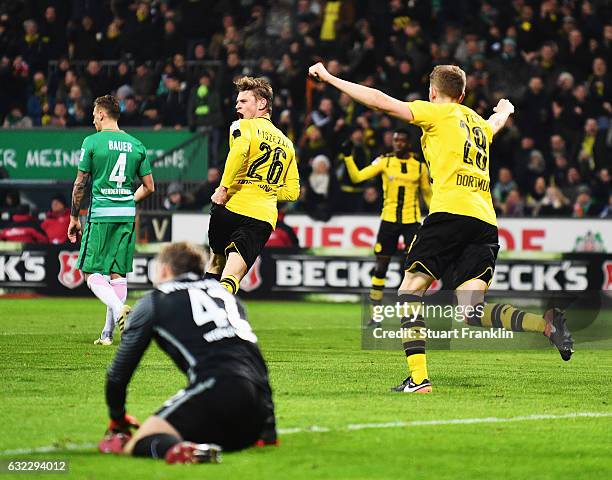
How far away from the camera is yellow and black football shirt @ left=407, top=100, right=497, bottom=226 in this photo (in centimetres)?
957

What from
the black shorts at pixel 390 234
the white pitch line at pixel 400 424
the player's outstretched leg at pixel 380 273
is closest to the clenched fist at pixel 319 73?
the white pitch line at pixel 400 424

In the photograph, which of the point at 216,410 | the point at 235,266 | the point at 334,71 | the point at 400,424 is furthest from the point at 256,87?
the point at 334,71

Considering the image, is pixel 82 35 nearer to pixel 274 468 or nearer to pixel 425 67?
pixel 425 67

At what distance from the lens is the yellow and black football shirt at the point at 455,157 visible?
9570 mm

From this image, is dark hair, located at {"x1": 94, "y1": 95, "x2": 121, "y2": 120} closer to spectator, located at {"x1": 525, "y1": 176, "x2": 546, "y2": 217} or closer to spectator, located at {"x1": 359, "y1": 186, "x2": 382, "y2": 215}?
spectator, located at {"x1": 359, "y1": 186, "x2": 382, "y2": 215}

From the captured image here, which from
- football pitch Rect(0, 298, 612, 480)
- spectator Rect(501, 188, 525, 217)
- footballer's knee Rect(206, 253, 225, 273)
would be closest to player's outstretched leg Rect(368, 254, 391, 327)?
football pitch Rect(0, 298, 612, 480)

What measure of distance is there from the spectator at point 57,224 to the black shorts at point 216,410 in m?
15.6

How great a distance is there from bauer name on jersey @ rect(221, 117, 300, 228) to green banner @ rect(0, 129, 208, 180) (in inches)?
490

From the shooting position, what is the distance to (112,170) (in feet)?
42.0

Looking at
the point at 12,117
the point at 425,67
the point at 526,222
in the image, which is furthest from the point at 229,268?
the point at 12,117

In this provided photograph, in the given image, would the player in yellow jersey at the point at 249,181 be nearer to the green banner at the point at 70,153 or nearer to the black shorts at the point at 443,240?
the black shorts at the point at 443,240

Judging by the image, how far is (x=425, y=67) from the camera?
78.7 ft

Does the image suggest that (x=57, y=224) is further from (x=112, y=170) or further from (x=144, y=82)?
(x=112, y=170)

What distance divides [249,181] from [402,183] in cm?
552
